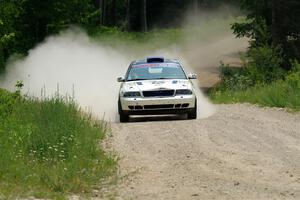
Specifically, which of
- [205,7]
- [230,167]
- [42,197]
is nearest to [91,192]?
[42,197]

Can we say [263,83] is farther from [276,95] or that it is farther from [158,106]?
[158,106]

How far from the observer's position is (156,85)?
720 inches

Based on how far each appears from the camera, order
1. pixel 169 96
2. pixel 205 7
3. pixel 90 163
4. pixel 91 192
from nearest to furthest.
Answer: pixel 91 192 → pixel 90 163 → pixel 169 96 → pixel 205 7

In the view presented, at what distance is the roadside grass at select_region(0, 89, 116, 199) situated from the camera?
9.02 m

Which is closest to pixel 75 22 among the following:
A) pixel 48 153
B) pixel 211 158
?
pixel 211 158

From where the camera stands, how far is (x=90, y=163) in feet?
34.4

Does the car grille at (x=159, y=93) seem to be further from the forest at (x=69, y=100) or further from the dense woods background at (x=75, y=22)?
the dense woods background at (x=75, y=22)

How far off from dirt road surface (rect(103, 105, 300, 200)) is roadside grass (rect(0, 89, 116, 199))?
18.8 inches

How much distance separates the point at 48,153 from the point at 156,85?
314 inches

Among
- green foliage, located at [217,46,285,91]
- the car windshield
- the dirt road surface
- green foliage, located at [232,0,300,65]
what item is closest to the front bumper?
the dirt road surface

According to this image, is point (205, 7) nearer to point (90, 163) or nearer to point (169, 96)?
point (169, 96)

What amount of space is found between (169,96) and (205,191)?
29.5 ft

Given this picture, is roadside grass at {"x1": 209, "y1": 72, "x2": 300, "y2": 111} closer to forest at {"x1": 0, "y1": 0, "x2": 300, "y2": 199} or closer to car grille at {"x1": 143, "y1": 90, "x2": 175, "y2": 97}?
forest at {"x1": 0, "y1": 0, "x2": 300, "y2": 199}

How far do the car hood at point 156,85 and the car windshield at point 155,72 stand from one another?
1.54 feet
